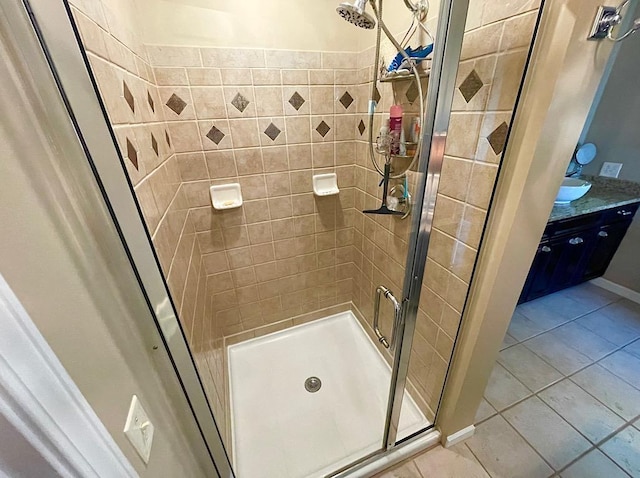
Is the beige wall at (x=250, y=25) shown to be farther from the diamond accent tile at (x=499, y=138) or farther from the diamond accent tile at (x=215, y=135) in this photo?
the diamond accent tile at (x=499, y=138)

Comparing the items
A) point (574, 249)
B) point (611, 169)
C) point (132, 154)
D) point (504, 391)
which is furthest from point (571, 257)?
point (132, 154)

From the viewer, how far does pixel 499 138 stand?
764 mm

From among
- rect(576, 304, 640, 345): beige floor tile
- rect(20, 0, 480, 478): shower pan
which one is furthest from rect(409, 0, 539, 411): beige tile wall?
rect(576, 304, 640, 345): beige floor tile

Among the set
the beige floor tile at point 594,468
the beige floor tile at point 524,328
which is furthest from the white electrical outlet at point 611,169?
the beige floor tile at point 594,468

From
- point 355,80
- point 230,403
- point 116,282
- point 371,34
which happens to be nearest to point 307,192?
point 355,80

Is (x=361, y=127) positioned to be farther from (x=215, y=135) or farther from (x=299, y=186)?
(x=215, y=135)

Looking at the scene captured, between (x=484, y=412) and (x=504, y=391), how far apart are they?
217 mm

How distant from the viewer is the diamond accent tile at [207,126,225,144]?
130cm

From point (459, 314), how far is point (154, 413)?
3.41 feet

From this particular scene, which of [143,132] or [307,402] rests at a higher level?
[143,132]

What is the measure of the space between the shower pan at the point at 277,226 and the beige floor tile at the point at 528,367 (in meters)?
0.73

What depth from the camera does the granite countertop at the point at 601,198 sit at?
1.73 metres

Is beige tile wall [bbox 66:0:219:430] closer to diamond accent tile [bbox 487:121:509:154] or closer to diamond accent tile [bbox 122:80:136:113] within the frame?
diamond accent tile [bbox 122:80:136:113]

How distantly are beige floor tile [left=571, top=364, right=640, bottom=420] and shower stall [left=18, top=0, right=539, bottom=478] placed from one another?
1030 millimetres
